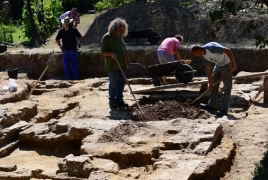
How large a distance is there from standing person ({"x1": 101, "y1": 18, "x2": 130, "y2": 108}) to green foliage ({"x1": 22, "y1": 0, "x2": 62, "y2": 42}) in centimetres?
932

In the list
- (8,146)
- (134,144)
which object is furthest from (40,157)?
(134,144)

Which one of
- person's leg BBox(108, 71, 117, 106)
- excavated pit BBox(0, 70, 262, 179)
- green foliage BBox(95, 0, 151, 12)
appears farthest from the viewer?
green foliage BBox(95, 0, 151, 12)

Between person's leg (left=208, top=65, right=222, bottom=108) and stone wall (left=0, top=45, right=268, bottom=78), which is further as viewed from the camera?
stone wall (left=0, top=45, right=268, bottom=78)

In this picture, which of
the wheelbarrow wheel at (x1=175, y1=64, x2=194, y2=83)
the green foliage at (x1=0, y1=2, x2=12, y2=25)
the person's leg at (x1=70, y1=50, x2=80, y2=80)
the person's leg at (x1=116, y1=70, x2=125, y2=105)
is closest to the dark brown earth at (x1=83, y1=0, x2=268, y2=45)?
the person's leg at (x1=70, y1=50, x2=80, y2=80)

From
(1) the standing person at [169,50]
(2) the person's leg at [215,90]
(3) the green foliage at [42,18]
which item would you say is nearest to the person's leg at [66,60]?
(1) the standing person at [169,50]

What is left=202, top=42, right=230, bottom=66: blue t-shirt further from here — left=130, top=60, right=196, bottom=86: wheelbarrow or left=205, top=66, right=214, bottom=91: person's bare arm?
left=130, top=60, right=196, bottom=86: wheelbarrow

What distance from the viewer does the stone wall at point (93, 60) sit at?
1559 cm

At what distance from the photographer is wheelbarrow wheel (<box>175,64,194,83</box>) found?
39.7 feet

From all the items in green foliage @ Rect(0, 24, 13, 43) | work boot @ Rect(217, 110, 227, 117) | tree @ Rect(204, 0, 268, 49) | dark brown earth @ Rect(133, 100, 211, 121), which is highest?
tree @ Rect(204, 0, 268, 49)

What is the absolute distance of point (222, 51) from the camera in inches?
403

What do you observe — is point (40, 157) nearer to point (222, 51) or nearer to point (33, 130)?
point (33, 130)

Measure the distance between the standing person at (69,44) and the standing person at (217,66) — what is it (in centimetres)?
523

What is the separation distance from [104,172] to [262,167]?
80.9 inches

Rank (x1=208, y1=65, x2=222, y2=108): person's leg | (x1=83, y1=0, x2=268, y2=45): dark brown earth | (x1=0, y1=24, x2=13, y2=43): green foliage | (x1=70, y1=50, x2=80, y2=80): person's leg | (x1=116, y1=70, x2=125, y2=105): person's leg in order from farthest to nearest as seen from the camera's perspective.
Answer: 1. (x1=0, y1=24, x2=13, y2=43): green foliage
2. (x1=83, y1=0, x2=268, y2=45): dark brown earth
3. (x1=70, y1=50, x2=80, y2=80): person's leg
4. (x1=116, y1=70, x2=125, y2=105): person's leg
5. (x1=208, y1=65, x2=222, y2=108): person's leg
